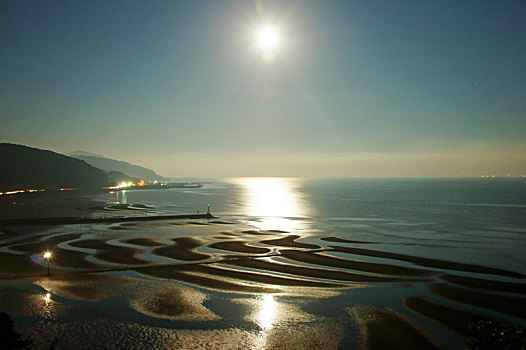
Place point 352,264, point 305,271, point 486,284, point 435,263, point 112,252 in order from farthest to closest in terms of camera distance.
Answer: point 112,252 → point 435,263 → point 352,264 → point 305,271 → point 486,284

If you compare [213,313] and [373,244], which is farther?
[373,244]

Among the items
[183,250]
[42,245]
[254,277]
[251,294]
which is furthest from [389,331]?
[42,245]

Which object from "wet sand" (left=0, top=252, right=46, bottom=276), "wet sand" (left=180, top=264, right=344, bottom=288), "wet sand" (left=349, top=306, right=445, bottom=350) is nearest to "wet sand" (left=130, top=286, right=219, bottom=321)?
"wet sand" (left=180, top=264, right=344, bottom=288)

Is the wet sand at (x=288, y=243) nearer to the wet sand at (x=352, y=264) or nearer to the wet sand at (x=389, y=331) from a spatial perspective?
the wet sand at (x=352, y=264)

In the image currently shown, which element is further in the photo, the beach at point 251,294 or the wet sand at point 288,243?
the wet sand at point 288,243

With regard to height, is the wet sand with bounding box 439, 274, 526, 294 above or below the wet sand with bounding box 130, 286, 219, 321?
below

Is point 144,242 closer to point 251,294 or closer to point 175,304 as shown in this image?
point 175,304

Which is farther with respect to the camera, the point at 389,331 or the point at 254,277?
the point at 254,277

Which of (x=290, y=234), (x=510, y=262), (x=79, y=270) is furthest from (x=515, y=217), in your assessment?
(x=79, y=270)

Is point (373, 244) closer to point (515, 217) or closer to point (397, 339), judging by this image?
point (397, 339)

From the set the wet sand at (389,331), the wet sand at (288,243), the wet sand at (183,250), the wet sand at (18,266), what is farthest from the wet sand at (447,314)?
the wet sand at (18,266)

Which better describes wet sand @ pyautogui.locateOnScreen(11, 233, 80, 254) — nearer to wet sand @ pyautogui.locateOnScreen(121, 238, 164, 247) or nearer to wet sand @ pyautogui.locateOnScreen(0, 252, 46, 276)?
wet sand @ pyautogui.locateOnScreen(0, 252, 46, 276)
